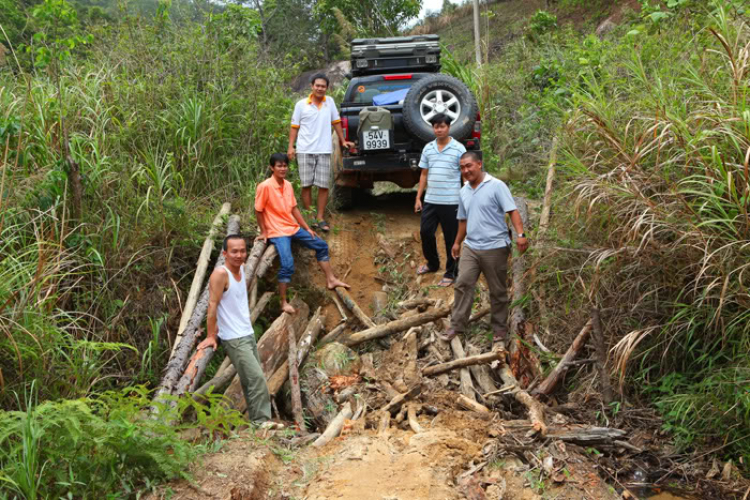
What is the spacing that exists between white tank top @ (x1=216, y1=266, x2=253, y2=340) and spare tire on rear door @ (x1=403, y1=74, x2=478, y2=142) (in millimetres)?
3357

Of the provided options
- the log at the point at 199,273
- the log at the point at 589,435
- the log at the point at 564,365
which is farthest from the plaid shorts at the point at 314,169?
the log at the point at 589,435

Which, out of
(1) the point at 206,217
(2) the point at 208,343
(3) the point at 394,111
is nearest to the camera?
(2) the point at 208,343

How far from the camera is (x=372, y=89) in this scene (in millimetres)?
8984

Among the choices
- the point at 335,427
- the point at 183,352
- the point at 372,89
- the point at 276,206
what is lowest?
the point at 335,427

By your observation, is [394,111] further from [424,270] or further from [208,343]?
[208,343]

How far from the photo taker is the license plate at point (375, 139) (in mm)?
8203

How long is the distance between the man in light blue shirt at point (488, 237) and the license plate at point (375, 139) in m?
2.24

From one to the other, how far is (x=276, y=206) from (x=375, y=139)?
1.98 m

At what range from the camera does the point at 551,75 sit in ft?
35.0

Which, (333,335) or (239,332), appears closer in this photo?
(239,332)

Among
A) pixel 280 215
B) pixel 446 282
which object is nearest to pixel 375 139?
pixel 280 215

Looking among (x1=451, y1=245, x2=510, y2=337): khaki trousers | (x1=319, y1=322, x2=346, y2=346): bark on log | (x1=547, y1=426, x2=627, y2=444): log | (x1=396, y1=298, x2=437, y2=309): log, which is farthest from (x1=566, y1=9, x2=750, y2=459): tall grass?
(x1=319, y1=322, x2=346, y2=346): bark on log

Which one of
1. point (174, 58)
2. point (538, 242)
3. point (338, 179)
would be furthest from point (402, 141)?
point (174, 58)

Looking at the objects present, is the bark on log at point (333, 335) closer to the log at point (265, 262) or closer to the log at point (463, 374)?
the log at point (265, 262)
